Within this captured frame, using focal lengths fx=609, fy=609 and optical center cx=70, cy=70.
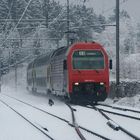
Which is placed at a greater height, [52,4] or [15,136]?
[52,4]

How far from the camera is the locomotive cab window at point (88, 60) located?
28797mm

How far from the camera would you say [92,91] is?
2830cm

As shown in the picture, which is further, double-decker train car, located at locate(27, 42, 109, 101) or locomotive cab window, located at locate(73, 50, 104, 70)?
locomotive cab window, located at locate(73, 50, 104, 70)

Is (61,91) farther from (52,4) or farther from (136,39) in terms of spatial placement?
(136,39)

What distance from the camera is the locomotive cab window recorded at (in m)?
28.8

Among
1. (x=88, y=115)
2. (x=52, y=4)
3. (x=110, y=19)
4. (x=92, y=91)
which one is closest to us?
(x=88, y=115)

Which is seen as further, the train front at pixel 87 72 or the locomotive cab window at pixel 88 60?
the locomotive cab window at pixel 88 60

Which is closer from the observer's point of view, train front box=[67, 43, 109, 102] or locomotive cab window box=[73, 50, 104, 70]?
train front box=[67, 43, 109, 102]

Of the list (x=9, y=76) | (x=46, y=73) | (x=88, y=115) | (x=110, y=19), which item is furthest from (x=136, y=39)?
(x=88, y=115)

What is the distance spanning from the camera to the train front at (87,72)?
28250 mm

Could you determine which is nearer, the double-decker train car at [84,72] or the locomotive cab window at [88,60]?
the double-decker train car at [84,72]

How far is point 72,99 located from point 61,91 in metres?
1.62

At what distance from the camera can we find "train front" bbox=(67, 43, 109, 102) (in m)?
28.2

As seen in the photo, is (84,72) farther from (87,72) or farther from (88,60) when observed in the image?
(88,60)
